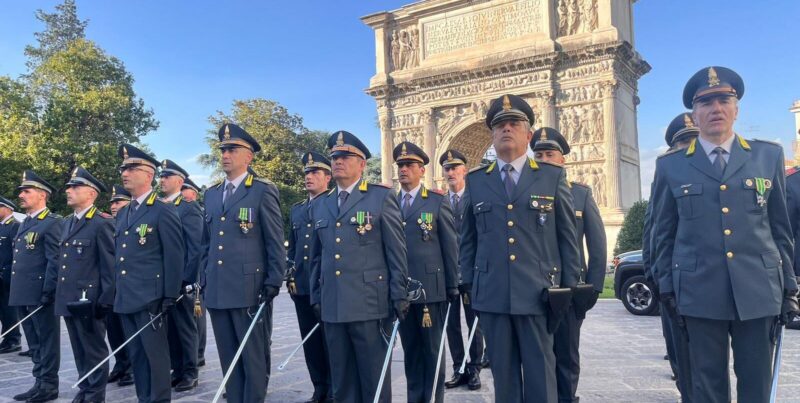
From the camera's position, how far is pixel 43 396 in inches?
218

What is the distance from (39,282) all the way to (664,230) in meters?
6.26

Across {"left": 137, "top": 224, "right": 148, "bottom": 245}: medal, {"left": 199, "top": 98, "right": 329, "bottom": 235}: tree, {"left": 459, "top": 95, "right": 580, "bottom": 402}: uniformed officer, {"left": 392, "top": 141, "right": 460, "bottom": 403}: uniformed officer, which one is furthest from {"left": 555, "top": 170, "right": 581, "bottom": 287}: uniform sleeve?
{"left": 199, "top": 98, "right": 329, "bottom": 235}: tree

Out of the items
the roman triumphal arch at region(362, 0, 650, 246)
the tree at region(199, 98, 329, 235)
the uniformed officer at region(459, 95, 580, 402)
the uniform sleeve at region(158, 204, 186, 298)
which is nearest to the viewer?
the uniformed officer at region(459, 95, 580, 402)

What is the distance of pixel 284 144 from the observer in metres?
38.2

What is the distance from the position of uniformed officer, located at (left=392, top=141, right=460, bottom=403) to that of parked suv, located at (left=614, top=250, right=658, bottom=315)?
5868mm

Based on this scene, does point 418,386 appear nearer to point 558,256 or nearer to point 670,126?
point 558,256

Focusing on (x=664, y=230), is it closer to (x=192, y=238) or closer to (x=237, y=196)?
(x=237, y=196)

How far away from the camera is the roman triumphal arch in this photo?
21.1 metres

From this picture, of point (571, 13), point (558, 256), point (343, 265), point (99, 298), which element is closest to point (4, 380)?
point (99, 298)

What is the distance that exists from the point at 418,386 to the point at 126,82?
92.6 feet

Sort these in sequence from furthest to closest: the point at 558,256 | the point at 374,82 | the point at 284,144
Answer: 1. the point at 284,144
2. the point at 374,82
3. the point at 558,256

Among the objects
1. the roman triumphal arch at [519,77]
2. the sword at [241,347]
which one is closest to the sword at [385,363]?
the sword at [241,347]

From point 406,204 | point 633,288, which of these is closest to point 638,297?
point 633,288

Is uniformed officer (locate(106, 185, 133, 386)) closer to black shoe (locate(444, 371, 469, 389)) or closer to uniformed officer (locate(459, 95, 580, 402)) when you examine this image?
black shoe (locate(444, 371, 469, 389))
